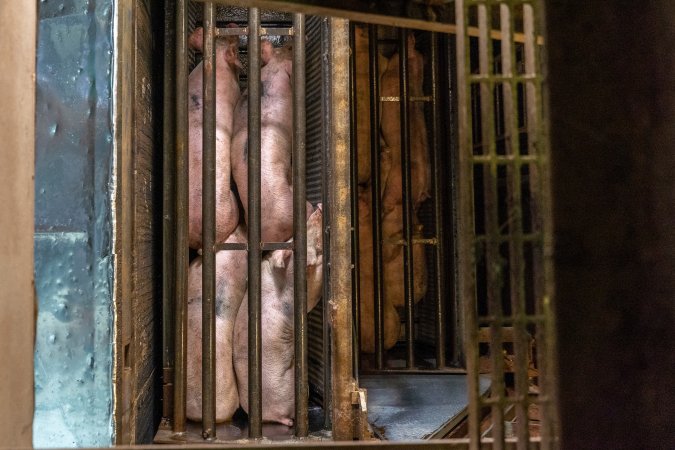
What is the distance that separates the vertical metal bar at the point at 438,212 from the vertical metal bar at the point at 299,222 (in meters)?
1.51

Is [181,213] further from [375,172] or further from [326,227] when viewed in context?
[375,172]

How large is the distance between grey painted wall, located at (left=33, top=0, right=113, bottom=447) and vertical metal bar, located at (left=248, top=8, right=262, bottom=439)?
3.03 feet

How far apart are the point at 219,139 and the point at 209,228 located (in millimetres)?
545

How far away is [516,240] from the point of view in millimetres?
1084

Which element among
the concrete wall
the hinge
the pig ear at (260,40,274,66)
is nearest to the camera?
the concrete wall

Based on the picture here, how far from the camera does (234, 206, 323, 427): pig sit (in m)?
3.25

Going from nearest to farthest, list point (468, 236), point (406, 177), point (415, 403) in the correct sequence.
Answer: point (468, 236)
point (415, 403)
point (406, 177)

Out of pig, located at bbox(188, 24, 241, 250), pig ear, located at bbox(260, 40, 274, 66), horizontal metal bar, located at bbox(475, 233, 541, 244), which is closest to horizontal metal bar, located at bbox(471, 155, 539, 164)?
horizontal metal bar, located at bbox(475, 233, 541, 244)

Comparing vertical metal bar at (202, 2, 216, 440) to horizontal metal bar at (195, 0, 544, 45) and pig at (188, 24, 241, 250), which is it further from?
horizontal metal bar at (195, 0, 544, 45)

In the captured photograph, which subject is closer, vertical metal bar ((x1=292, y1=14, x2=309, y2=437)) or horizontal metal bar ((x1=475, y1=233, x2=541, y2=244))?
horizontal metal bar ((x1=475, y1=233, x2=541, y2=244))

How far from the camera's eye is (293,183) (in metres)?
3.16

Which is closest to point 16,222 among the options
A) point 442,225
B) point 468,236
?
point 468,236

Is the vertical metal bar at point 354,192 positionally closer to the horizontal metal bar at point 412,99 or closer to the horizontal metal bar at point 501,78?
the horizontal metal bar at point 412,99

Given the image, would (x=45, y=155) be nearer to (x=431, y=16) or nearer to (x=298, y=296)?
(x=298, y=296)
